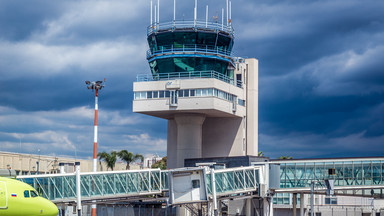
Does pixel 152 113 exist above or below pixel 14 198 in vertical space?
above

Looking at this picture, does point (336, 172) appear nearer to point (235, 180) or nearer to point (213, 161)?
point (235, 180)

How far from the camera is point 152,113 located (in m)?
98.5

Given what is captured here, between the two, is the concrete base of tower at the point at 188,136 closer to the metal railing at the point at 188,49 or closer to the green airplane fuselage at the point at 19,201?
the metal railing at the point at 188,49

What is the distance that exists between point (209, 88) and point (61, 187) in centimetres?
4856

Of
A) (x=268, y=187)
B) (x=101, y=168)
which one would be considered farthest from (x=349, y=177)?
(x=101, y=168)

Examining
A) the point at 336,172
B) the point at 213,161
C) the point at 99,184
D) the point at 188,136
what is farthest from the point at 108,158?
Result: the point at 99,184

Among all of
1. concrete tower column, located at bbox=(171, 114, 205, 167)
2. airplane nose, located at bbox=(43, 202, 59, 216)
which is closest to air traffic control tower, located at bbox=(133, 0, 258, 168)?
concrete tower column, located at bbox=(171, 114, 205, 167)

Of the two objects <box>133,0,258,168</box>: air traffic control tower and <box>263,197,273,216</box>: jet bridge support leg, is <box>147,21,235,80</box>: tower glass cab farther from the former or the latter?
<box>263,197,273,216</box>: jet bridge support leg

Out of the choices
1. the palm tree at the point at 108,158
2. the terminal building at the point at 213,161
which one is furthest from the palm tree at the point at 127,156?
the terminal building at the point at 213,161

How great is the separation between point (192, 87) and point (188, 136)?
9.64 meters

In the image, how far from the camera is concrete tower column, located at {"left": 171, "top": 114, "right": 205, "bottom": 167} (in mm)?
98875

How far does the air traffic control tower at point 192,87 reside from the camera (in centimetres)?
9494

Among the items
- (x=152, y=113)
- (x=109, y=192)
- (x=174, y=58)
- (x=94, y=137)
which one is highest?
(x=174, y=58)

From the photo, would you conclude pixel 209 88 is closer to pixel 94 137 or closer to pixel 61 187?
pixel 94 137
